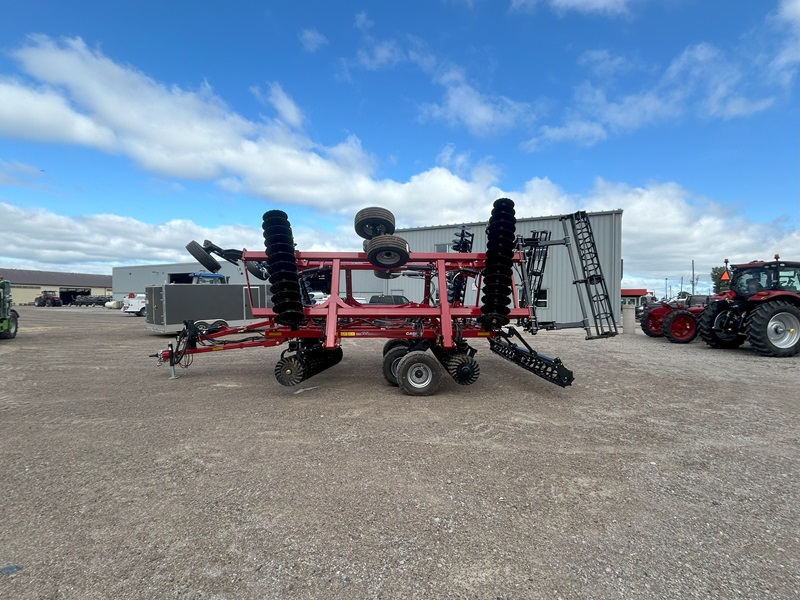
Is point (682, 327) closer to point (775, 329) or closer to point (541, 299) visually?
point (775, 329)

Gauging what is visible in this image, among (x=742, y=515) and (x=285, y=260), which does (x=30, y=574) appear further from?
(x=742, y=515)

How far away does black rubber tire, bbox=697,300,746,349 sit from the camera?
11.2 m

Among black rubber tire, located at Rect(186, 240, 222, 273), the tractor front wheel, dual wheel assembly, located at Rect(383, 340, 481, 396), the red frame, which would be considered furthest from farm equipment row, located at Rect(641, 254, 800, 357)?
black rubber tire, located at Rect(186, 240, 222, 273)

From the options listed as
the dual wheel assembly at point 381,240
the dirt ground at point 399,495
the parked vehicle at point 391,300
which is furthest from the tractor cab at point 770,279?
the dual wheel assembly at point 381,240

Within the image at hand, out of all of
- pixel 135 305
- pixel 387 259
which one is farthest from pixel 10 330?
pixel 387 259

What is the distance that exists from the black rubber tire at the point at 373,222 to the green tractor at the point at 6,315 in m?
13.1

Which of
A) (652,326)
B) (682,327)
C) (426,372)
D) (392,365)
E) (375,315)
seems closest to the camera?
(426,372)

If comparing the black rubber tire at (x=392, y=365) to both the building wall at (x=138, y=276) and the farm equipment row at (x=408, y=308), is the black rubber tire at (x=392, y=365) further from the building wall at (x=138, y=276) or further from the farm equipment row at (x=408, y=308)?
the building wall at (x=138, y=276)

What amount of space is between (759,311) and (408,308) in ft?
30.2

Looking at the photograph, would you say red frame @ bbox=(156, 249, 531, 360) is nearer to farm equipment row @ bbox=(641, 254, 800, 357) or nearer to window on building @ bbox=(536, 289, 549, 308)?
window on building @ bbox=(536, 289, 549, 308)

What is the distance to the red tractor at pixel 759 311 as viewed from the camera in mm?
9984

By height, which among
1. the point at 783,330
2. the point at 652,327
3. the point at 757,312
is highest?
the point at 757,312

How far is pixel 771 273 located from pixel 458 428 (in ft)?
36.8

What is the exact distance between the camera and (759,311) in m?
10.1
